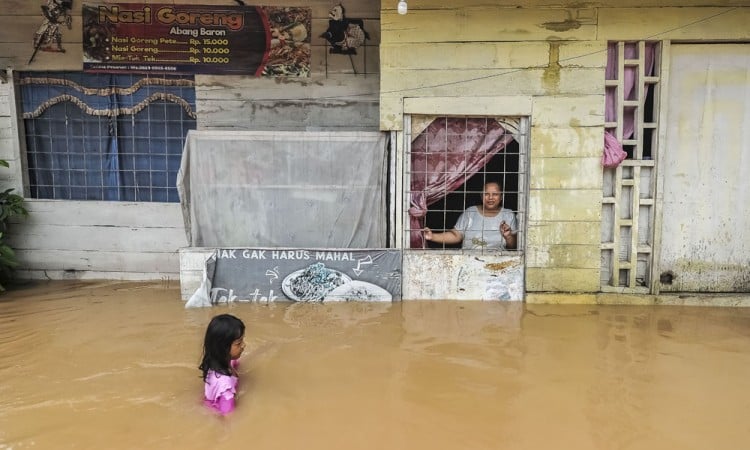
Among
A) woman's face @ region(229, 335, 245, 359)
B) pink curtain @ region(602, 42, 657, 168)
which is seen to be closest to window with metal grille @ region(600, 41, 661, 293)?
pink curtain @ region(602, 42, 657, 168)

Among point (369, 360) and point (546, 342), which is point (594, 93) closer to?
point (546, 342)

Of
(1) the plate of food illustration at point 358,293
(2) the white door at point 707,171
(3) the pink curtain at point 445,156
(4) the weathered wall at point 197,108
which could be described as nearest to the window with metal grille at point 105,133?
(4) the weathered wall at point 197,108

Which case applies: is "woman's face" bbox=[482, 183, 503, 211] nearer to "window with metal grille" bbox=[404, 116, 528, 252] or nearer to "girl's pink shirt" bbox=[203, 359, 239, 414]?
"window with metal grille" bbox=[404, 116, 528, 252]

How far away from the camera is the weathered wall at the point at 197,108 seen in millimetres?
6852

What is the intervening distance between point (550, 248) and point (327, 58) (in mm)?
3640

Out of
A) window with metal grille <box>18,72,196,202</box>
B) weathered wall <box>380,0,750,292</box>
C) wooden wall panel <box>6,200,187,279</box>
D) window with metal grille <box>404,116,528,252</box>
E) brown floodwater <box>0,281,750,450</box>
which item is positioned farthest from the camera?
wooden wall panel <box>6,200,187,279</box>

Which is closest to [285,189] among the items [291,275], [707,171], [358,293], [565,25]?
[291,275]

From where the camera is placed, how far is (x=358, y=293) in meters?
5.78

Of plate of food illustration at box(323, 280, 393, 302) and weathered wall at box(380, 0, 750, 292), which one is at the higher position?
weathered wall at box(380, 0, 750, 292)

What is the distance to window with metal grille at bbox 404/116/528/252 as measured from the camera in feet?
19.3

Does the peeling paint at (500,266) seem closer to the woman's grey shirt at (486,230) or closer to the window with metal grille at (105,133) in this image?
the woman's grey shirt at (486,230)

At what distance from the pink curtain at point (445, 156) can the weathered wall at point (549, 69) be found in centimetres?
30

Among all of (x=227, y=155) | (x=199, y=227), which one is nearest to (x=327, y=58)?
(x=227, y=155)

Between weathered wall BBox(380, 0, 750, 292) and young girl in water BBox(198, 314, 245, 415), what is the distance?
3168 millimetres
